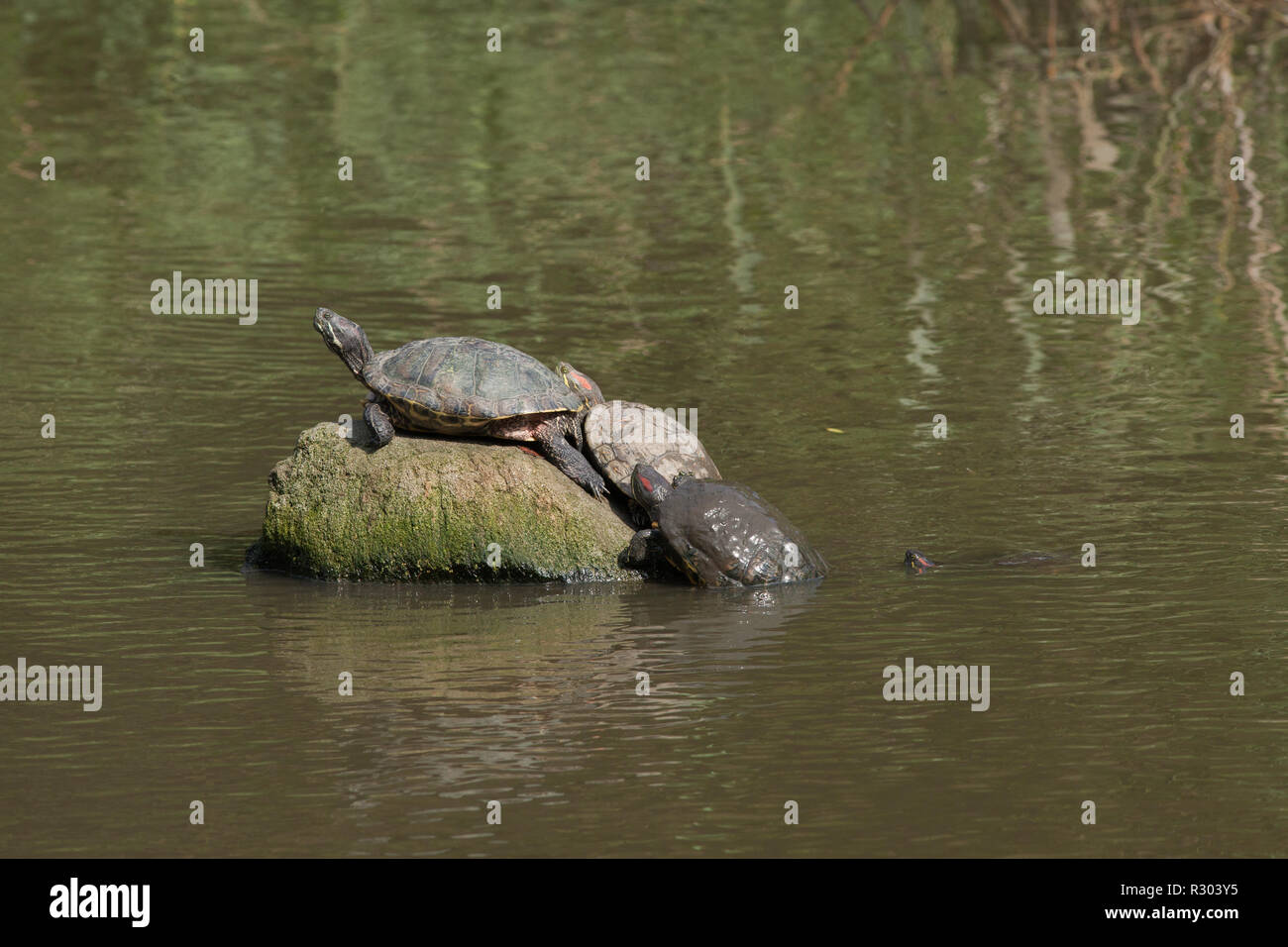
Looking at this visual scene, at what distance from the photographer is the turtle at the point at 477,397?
28.5 feet

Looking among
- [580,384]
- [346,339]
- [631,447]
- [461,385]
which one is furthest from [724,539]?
[346,339]

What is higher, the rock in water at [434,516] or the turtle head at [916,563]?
the rock in water at [434,516]

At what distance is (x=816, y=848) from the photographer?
5.72 m

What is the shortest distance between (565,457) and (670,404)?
300 cm

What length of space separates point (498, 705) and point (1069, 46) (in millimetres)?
16864

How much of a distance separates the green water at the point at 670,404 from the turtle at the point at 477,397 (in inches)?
32.0

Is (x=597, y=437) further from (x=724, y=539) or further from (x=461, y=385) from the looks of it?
(x=724, y=539)

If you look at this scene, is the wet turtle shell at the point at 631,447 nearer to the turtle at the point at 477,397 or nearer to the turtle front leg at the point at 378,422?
the turtle at the point at 477,397

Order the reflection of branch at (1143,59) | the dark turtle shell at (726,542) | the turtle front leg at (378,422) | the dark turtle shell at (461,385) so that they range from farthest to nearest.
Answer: the reflection of branch at (1143,59), the turtle front leg at (378,422), the dark turtle shell at (461,385), the dark turtle shell at (726,542)

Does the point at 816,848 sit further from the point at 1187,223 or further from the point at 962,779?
the point at 1187,223

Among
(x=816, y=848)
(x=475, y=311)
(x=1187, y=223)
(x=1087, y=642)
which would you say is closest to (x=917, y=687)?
(x=1087, y=642)

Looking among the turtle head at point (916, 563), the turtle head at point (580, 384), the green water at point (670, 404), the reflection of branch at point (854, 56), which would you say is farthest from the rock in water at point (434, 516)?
the reflection of branch at point (854, 56)

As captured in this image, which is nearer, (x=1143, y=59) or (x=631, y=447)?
(x=631, y=447)

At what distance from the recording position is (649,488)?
8711 mm
